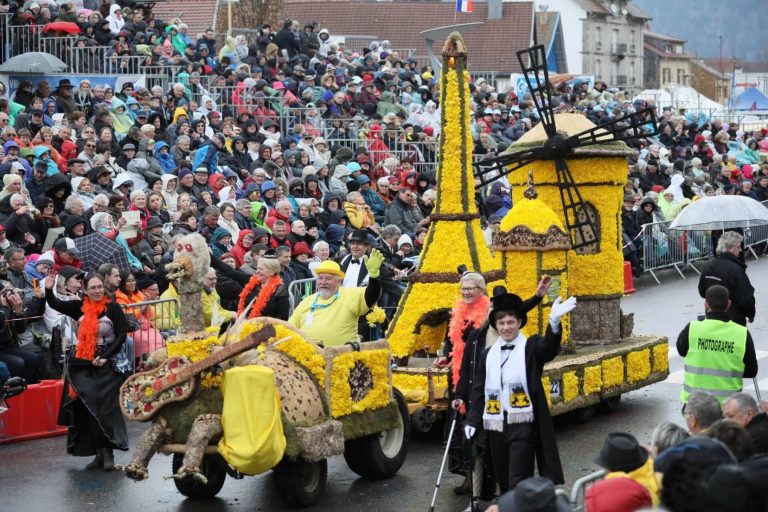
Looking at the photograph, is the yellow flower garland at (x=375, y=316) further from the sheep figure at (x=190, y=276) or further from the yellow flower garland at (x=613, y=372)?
the yellow flower garland at (x=613, y=372)

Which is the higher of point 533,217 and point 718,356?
point 533,217

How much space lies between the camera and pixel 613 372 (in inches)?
611

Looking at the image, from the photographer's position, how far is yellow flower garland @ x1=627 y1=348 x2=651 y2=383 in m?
15.9

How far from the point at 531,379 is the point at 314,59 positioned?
2310 centimetres

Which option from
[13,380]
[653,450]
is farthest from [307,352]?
[653,450]

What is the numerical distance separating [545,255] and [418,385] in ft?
6.80

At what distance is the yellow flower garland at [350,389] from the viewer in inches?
471

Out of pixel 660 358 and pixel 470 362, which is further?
pixel 660 358

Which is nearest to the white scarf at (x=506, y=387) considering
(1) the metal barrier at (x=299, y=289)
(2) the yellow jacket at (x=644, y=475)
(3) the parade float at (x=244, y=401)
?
(3) the parade float at (x=244, y=401)

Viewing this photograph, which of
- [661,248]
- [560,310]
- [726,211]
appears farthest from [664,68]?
[560,310]

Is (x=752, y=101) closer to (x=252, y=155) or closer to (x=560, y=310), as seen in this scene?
(x=252, y=155)

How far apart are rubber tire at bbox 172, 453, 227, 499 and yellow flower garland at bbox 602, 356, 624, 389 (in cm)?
506

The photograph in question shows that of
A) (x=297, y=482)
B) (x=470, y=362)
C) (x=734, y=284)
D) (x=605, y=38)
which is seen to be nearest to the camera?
(x=470, y=362)

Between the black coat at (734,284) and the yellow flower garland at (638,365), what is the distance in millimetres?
2101
